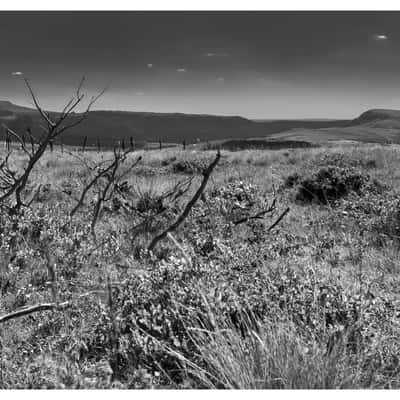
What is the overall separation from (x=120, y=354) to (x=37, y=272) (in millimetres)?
1997

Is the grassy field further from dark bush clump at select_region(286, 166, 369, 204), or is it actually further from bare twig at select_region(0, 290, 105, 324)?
dark bush clump at select_region(286, 166, 369, 204)

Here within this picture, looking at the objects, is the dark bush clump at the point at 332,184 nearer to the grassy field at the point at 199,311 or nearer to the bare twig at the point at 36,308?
the grassy field at the point at 199,311

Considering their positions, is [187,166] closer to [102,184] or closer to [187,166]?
[187,166]

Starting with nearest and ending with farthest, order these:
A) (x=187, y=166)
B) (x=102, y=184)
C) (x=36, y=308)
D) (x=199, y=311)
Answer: (x=199, y=311)
(x=36, y=308)
(x=102, y=184)
(x=187, y=166)

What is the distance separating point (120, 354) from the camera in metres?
2.70

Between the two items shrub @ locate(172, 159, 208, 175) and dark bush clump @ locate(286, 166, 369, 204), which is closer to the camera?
Result: dark bush clump @ locate(286, 166, 369, 204)

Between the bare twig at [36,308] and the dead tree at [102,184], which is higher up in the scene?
the dead tree at [102,184]

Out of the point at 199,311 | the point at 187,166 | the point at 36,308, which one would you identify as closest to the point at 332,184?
the point at 187,166

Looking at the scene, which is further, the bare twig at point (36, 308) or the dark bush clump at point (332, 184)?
the dark bush clump at point (332, 184)

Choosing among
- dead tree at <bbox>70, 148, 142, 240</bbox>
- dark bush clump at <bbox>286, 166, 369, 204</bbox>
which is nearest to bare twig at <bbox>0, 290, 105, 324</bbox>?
dead tree at <bbox>70, 148, 142, 240</bbox>

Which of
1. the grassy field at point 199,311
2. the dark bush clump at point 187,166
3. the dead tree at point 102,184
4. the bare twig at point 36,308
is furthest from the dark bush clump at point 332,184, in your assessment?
the bare twig at point 36,308

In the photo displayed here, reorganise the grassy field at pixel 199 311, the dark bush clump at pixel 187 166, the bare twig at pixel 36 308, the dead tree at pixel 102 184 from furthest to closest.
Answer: the dark bush clump at pixel 187 166 → the dead tree at pixel 102 184 → the bare twig at pixel 36 308 → the grassy field at pixel 199 311

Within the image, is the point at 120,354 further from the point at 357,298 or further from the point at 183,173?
the point at 183,173

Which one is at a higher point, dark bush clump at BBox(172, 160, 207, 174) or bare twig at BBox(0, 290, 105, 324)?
dark bush clump at BBox(172, 160, 207, 174)
